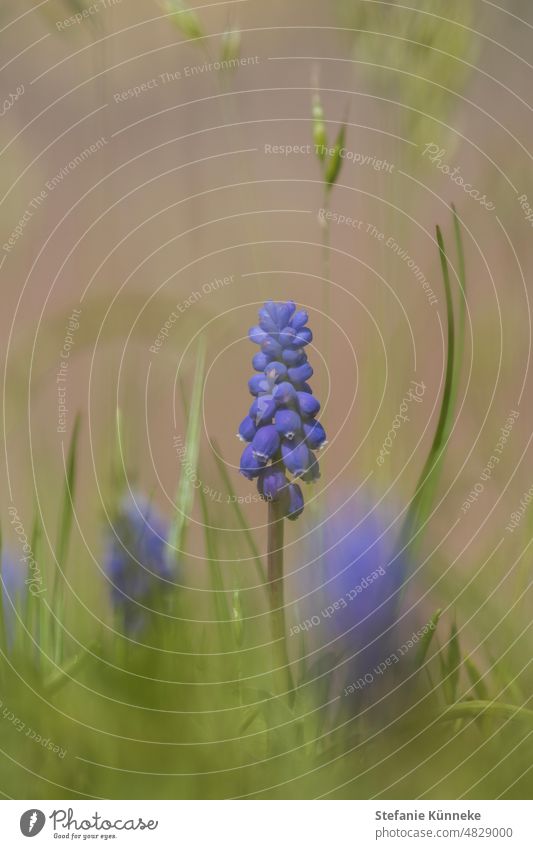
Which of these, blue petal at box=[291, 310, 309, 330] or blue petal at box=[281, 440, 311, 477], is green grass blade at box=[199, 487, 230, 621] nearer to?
blue petal at box=[281, 440, 311, 477]

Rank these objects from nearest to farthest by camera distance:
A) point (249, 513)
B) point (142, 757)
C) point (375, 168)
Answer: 1. point (142, 757)
2. point (249, 513)
3. point (375, 168)

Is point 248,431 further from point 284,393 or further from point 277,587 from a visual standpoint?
point 277,587

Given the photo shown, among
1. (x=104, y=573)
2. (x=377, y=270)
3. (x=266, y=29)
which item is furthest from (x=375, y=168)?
(x=104, y=573)

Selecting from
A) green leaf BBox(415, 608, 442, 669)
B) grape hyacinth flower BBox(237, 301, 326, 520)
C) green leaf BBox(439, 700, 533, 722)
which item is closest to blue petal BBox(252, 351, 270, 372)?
grape hyacinth flower BBox(237, 301, 326, 520)

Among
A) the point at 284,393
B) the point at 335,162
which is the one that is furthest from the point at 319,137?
the point at 284,393
